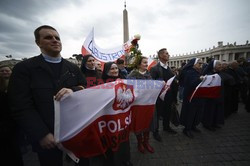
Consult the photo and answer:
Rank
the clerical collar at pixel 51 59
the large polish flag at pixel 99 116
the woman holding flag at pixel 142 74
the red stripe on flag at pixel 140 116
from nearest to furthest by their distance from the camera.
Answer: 1. the large polish flag at pixel 99 116
2. the clerical collar at pixel 51 59
3. the red stripe on flag at pixel 140 116
4. the woman holding flag at pixel 142 74

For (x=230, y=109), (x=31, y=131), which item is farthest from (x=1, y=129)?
(x=230, y=109)

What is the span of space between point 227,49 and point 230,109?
76.3 meters

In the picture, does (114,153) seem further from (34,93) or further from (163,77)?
(163,77)

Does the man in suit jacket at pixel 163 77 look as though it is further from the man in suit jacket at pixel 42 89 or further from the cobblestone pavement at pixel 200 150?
the man in suit jacket at pixel 42 89

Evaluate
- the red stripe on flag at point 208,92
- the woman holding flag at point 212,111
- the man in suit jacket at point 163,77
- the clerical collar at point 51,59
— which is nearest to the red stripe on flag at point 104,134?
the clerical collar at point 51,59

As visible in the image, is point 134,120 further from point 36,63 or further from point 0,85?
point 0,85

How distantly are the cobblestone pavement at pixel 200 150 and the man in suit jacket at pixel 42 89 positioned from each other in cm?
182

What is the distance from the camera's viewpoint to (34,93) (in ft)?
4.49

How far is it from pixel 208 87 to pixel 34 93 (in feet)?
13.2

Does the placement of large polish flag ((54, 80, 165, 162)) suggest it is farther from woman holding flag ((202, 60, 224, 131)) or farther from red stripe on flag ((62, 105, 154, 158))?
woman holding flag ((202, 60, 224, 131))

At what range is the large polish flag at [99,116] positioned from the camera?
1.44m

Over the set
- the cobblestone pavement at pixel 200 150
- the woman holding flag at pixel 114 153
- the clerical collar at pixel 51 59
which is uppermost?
the clerical collar at pixel 51 59

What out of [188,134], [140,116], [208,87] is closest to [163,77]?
[208,87]

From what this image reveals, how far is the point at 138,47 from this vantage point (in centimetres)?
310
